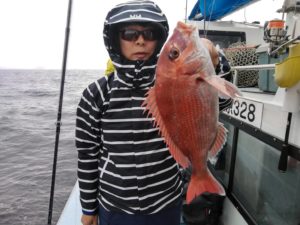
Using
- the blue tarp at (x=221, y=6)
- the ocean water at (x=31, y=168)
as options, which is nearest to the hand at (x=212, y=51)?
the blue tarp at (x=221, y=6)

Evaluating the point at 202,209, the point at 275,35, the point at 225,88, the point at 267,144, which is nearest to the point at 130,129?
the point at 225,88

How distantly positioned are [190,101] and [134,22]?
661 mm

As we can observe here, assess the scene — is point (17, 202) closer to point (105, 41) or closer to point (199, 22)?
point (199, 22)

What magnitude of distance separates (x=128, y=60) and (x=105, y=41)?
0.21 metres

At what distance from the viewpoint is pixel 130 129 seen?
2.03 meters

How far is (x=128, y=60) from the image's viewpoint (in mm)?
2037

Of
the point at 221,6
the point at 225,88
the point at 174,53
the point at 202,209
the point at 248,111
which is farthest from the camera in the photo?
the point at 221,6

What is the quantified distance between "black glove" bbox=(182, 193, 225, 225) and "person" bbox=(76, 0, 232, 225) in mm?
1902

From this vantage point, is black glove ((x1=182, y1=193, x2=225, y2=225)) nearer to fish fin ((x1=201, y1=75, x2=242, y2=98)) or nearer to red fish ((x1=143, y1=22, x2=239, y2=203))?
red fish ((x1=143, y1=22, x2=239, y2=203))

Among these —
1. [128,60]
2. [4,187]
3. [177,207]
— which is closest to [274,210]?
[177,207]

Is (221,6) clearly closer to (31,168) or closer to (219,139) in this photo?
(219,139)

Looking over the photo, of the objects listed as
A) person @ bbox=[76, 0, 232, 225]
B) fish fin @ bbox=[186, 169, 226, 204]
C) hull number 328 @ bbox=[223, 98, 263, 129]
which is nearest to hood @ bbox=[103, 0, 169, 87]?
person @ bbox=[76, 0, 232, 225]

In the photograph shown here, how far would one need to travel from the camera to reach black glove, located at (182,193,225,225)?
13.0 feet

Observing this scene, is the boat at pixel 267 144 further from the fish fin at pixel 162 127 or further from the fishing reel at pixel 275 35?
the fish fin at pixel 162 127
